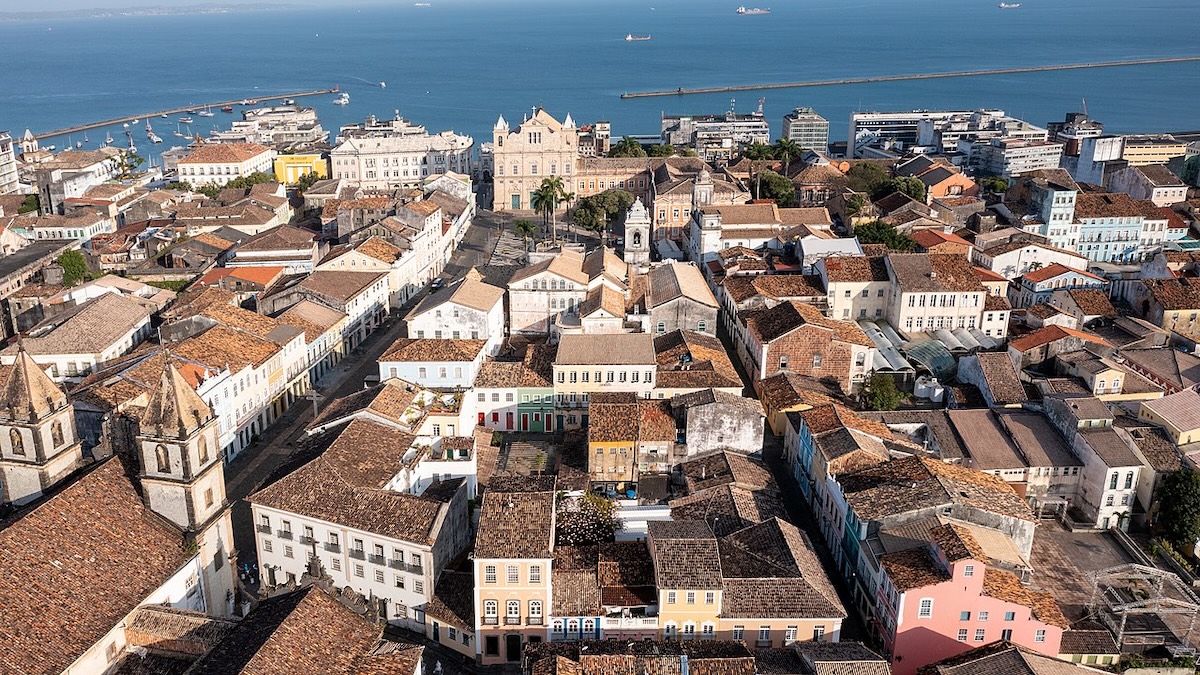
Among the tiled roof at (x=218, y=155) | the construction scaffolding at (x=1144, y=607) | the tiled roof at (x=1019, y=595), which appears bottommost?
the construction scaffolding at (x=1144, y=607)

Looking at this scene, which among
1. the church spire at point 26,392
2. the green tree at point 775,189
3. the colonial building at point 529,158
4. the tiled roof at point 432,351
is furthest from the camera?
the colonial building at point 529,158

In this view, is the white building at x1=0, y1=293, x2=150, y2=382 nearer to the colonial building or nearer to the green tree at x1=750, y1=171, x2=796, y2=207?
the colonial building

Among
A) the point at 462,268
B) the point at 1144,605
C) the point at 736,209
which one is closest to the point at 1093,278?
the point at 736,209

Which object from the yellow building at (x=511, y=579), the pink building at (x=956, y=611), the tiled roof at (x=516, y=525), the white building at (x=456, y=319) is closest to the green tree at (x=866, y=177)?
the white building at (x=456, y=319)

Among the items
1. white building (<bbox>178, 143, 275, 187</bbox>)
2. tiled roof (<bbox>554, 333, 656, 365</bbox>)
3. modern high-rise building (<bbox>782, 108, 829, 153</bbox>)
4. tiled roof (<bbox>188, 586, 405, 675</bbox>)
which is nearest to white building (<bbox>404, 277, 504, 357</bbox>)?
tiled roof (<bbox>554, 333, 656, 365</bbox>)

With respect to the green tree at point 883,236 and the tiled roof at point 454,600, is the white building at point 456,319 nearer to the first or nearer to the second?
the tiled roof at point 454,600

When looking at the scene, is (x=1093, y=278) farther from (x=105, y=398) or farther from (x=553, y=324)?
(x=105, y=398)

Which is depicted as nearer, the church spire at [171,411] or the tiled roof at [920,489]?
the church spire at [171,411]
